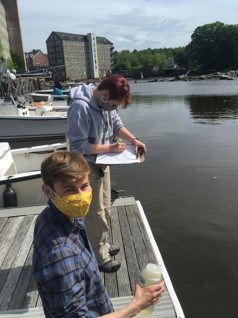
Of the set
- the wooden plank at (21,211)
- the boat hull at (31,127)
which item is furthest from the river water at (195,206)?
the boat hull at (31,127)

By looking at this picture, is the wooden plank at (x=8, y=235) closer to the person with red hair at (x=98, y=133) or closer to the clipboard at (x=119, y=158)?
the person with red hair at (x=98, y=133)

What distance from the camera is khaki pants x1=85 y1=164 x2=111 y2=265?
337 cm

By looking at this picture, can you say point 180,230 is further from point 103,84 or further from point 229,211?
point 103,84

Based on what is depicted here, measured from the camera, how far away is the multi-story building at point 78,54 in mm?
124312

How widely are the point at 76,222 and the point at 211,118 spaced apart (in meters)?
19.0

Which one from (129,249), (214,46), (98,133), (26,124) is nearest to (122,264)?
(129,249)

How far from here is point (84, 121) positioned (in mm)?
3174

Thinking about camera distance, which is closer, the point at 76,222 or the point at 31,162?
the point at 76,222

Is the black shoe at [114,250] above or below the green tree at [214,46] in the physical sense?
below

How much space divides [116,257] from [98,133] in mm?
1565

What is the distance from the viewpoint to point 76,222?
1670mm

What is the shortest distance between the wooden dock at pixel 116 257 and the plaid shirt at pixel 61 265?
179 centimetres

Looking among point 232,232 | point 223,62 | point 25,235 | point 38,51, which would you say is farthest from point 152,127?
point 38,51

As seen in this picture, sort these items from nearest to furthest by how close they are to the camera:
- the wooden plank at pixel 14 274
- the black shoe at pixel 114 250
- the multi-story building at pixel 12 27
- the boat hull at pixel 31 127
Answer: the wooden plank at pixel 14 274 → the black shoe at pixel 114 250 → the boat hull at pixel 31 127 → the multi-story building at pixel 12 27
